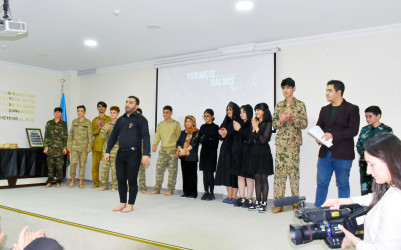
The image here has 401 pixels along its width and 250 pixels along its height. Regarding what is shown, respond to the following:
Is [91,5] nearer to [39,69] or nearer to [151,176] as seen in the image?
[151,176]

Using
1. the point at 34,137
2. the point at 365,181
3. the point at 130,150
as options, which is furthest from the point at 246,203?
the point at 34,137

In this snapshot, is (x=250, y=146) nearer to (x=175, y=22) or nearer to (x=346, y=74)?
(x=346, y=74)

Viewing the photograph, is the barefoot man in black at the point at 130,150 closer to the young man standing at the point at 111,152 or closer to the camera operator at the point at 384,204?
the young man standing at the point at 111,152

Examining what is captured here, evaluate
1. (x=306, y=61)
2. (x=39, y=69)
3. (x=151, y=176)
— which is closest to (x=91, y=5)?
(x=306, y=61)

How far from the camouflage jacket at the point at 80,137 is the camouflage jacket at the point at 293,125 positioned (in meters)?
3.58

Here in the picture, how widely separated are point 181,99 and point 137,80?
3.83ft

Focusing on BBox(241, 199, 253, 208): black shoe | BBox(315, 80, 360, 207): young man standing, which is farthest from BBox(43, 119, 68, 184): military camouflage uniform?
BBox(315, 80, 360, 207): young man standing

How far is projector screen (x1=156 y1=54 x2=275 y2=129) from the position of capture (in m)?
5.05

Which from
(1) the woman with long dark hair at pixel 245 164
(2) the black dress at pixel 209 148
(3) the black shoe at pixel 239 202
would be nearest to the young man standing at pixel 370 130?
(1) the woman with long dark hair at pixel 245 164

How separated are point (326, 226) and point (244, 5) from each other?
118 inches

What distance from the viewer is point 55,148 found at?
598 centimetres

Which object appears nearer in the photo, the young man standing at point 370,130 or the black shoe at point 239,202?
the young man standing at point 370,130

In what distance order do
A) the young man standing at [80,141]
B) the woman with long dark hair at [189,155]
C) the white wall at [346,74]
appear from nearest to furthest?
the white wall at [346,74] < the woman with long dark hair at [189,155] < the young man standing at [80,141]

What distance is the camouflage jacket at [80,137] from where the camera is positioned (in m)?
5.97
